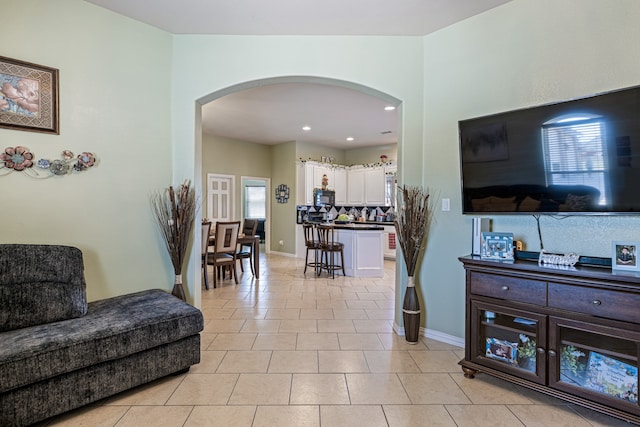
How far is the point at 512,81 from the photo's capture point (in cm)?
258

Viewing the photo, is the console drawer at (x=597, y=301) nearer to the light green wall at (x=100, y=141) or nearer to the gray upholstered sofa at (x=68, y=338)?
the gray upholstered sofa at (x=68, y=338)

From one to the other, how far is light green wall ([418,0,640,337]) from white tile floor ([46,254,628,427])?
69 cm

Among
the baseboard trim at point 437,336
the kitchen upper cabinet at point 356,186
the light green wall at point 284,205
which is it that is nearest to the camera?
the baseboard trim at point 437,336

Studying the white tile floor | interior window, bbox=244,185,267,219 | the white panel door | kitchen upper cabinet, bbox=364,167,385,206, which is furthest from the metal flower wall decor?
interior window, bbox=244,185,267,219

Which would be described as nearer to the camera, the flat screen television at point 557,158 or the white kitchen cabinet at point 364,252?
the flat screen television at point 557,158

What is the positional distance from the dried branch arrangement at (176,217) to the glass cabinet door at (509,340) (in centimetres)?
257

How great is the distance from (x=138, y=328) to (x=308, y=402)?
1.23 m

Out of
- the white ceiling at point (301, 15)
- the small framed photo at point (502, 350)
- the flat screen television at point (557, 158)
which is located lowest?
the small framed photo at point (502, 350)

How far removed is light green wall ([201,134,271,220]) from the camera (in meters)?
7.32

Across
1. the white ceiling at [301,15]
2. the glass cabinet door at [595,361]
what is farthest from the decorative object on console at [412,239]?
the white ceiling at [301,15]

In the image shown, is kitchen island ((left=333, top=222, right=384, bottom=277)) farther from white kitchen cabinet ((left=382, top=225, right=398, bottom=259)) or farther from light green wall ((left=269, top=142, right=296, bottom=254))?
light green wall ((left=269, top=142, right=296, bottom=254))

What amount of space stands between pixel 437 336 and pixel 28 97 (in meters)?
4.02

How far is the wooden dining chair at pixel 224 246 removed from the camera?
4.91m

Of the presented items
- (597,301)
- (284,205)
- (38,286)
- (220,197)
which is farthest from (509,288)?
(220,197)
